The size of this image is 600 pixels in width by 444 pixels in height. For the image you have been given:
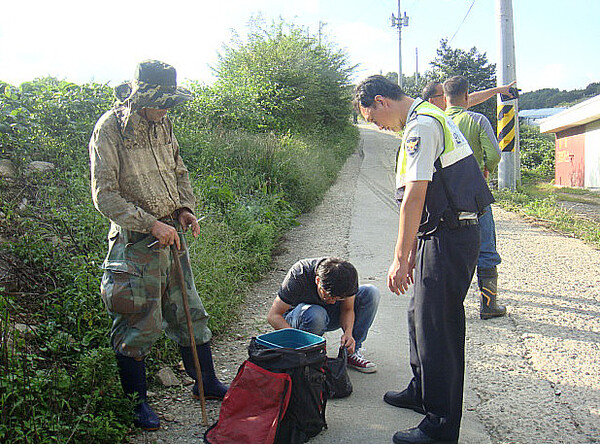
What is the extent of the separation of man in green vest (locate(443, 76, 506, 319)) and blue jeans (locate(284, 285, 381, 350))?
1.49 m

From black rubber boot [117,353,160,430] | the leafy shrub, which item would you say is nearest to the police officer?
black rubber boot [117,353,160,430]

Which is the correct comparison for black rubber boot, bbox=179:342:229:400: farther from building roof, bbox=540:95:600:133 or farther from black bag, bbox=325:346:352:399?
building roof, bbox=540:95:600:133

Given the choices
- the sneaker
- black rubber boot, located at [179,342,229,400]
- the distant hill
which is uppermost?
the distant hill

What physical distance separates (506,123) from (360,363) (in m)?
9.14

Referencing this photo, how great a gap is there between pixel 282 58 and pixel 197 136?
11.3 metres

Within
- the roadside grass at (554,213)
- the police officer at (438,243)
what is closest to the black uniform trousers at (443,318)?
the police officer at (438,243)

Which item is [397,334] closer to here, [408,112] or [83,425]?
[408,112]

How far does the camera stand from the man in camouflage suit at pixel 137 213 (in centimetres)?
302

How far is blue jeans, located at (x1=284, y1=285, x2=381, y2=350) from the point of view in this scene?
12.1 ft

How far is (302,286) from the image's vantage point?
3.71 metres

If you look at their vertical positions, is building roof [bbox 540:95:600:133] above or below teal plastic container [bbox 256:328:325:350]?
above

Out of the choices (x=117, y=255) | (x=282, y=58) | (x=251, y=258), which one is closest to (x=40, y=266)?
Answer: (x=117, y=255)

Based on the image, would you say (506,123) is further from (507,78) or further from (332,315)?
(332,315)

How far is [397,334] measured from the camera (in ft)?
15.6
